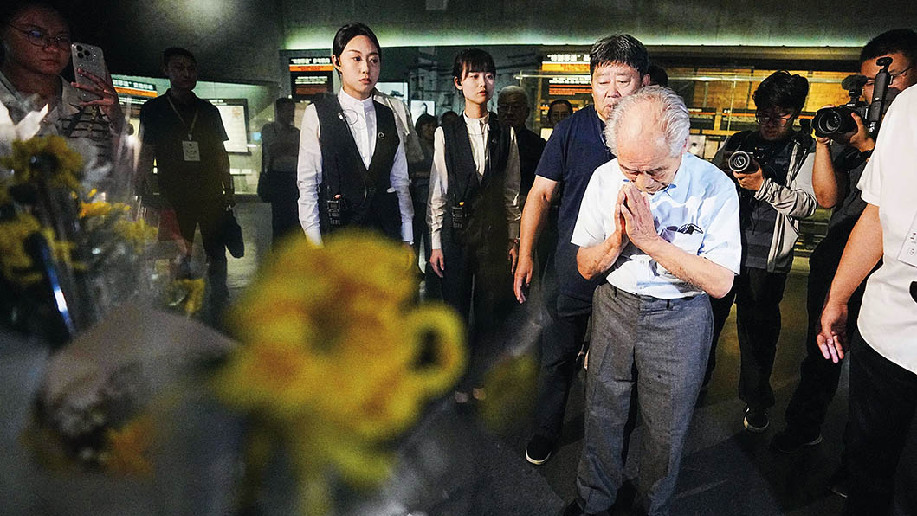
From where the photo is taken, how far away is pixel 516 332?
3.49 metres

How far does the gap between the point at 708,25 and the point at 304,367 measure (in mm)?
8402

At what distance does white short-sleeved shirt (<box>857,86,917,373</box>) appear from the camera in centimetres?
120

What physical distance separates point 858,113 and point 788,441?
147 cm

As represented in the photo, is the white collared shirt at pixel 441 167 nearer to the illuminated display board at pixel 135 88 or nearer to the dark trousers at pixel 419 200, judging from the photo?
the dark trousers at pixel 419 200

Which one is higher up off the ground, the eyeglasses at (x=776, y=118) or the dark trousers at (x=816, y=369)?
the eyeglasses at (x=776, y=118)

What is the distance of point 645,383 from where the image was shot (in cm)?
163

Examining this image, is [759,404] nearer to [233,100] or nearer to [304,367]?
Result: [304,367]

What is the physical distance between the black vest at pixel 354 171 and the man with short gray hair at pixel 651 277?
1094 mm

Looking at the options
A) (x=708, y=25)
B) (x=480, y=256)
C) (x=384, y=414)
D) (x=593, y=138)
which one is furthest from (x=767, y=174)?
(x=708, y=25)

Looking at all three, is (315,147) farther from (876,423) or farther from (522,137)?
(876,423)

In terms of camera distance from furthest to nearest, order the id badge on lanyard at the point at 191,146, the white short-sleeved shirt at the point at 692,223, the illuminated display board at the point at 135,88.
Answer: the illuminated display board at the point at 135,88 → the id badge on lanyard at the point at 191,146 → the white short-sleeved shirt at the point at 692,223

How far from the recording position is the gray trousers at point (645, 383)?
1.56 meters

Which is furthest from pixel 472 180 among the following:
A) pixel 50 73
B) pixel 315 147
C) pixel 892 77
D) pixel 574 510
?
pixel 892 77

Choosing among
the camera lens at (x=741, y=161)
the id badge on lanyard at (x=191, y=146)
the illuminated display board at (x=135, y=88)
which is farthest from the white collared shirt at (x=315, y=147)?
the illuminated display board at (x=135, y=88)
